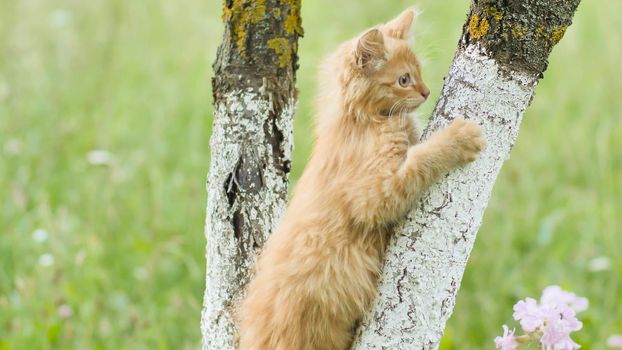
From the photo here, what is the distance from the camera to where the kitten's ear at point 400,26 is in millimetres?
3121

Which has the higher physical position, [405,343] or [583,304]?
[583,304]

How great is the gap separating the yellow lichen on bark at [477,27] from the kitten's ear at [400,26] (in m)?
0.71

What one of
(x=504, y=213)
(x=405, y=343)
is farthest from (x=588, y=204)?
(x=405, y=343)

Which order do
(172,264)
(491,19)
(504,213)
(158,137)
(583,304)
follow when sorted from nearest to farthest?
(491,19)
(583,304)
(172,264)
(504,213)
(158,137)

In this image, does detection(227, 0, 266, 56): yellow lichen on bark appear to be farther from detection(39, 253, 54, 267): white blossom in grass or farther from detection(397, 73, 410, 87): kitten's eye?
detection(39, 253, 54, 267): white blossom in grass

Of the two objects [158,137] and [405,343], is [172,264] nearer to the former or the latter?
[158,137]

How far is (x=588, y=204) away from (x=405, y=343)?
3533 millimetres

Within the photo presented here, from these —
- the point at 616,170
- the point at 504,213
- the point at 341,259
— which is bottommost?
the point at 341,259

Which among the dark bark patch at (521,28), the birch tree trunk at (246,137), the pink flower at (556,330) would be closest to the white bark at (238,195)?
the birch tree trunk at (246,137)

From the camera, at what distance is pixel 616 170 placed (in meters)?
6.14

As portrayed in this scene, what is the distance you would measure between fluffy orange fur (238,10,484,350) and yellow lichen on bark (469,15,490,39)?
31 cm

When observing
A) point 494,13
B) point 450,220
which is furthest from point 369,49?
point 450,220

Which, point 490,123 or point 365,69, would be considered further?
point 365,69

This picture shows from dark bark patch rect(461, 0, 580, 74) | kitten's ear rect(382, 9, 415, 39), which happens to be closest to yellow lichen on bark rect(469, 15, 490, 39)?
dark bark patch rect(461, 0, 580, 74)
